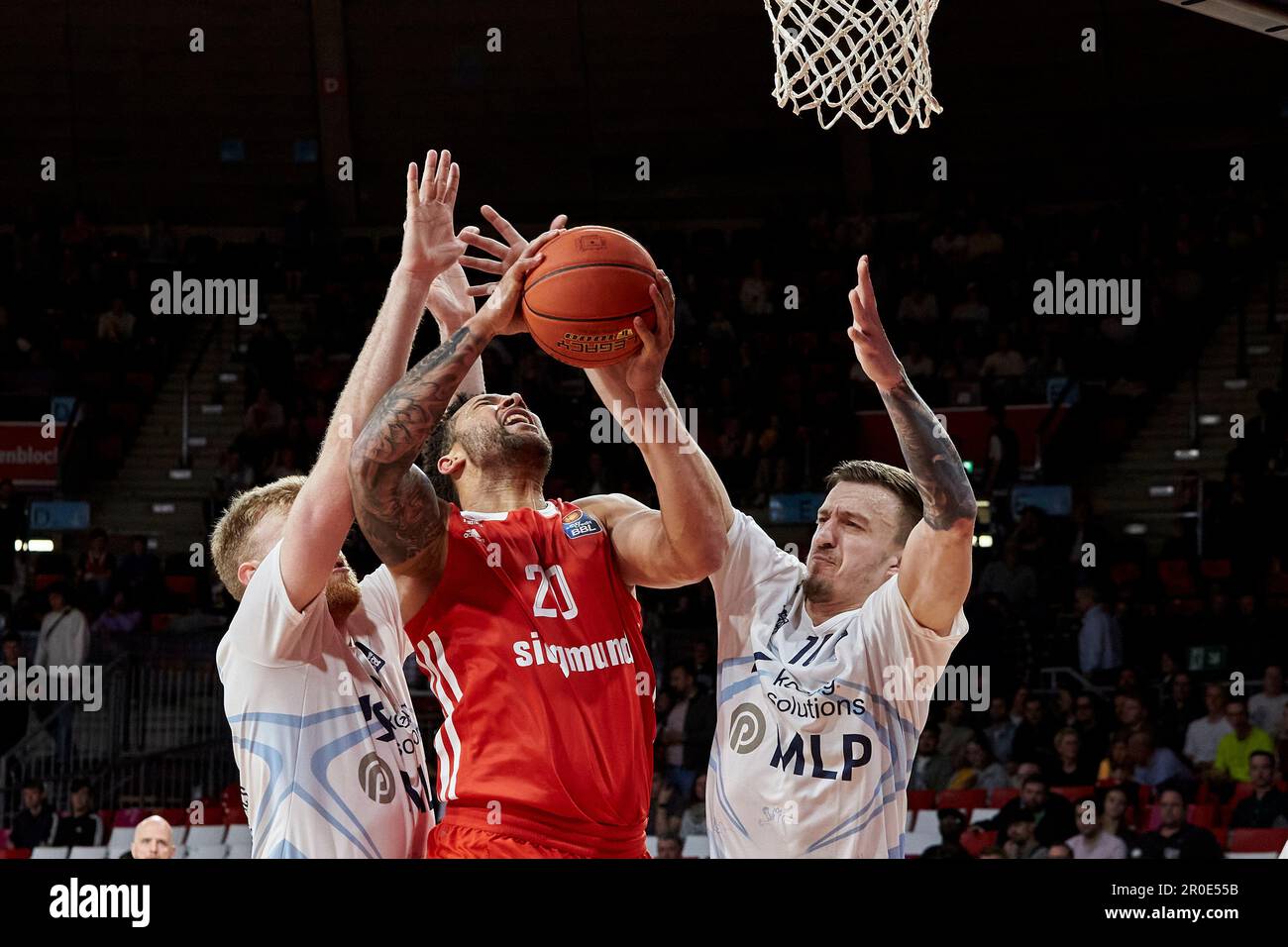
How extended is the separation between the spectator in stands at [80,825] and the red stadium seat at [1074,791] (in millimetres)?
5103

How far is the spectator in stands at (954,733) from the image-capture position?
888 centimetres

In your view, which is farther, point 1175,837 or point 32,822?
point 32,822

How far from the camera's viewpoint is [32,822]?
8430 mm

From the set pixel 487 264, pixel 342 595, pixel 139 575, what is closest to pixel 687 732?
pixel 139 575

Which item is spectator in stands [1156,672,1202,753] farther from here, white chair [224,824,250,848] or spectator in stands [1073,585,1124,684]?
white chair [224,824,250,848]

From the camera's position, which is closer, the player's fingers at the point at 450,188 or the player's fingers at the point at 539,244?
the player's fingers at the point at 539,244

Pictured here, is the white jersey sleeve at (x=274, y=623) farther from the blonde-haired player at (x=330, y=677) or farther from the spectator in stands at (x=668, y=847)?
the spectator in stands at (x=668, y=847)

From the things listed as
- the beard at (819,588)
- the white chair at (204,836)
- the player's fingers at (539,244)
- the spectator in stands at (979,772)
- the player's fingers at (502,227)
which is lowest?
the white chair at (204,836)

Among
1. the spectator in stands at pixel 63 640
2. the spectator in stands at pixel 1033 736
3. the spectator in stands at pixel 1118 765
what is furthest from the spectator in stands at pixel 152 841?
the spectator in stands at pixel 1118 765

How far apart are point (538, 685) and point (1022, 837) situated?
4.97m

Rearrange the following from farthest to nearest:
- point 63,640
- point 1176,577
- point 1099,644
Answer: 1. point 1176,577
2. point 1099,644
3. point 63,640

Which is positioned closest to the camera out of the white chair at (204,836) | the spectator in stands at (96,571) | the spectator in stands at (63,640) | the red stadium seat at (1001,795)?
the white chair at (204,836)

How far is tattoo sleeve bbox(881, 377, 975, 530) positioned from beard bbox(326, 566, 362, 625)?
1363 mm

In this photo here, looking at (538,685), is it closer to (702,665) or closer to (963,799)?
(963,799)
